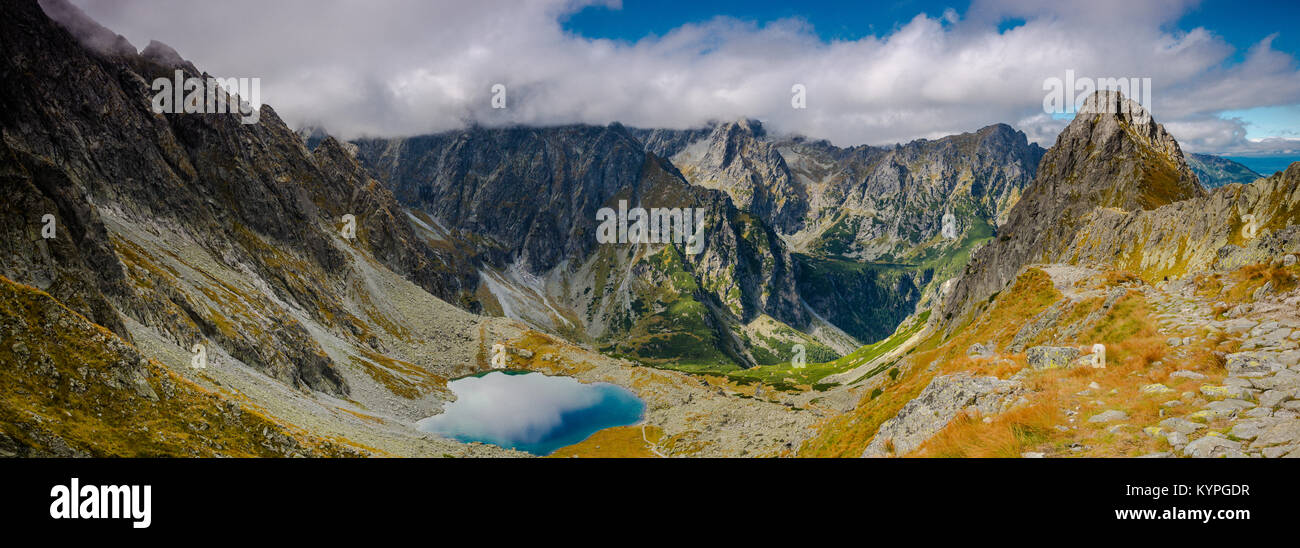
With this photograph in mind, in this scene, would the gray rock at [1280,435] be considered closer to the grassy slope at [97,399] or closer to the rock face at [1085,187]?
the grassy slope at [97,399]

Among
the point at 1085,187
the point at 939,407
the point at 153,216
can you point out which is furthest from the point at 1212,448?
the point at 1085,187

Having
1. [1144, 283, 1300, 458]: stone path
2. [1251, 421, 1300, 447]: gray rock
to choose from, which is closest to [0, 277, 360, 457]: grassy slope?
[1144, 283, 1300, 458]: stone path

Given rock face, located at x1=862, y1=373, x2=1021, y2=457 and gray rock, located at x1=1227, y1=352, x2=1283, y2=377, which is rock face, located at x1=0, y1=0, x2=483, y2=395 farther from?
gray rock, located at x1=1227, y1=352, x2=1283, y2=377

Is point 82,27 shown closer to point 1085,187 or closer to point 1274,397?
point 1274,397
